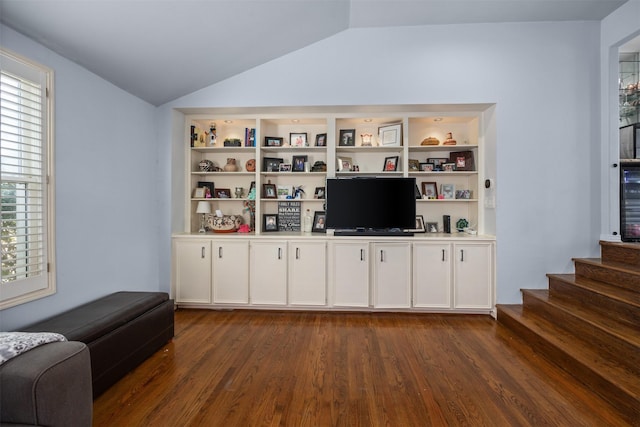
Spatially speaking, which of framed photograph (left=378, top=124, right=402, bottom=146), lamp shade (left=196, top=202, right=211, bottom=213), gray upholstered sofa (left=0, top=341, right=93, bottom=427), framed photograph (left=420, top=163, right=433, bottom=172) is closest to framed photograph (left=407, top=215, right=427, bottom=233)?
framed photograph (left=420, top=163, right=433, bottom=172)

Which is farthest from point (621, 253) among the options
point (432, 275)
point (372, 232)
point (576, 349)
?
point (372, 232)

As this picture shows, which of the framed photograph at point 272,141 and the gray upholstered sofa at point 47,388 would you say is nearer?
the gray upholstered sofa at point 47,388

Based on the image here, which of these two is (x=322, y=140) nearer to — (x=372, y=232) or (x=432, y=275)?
(x=372, y=232)

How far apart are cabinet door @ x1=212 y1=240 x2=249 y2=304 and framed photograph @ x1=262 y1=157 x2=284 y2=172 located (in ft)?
3.33

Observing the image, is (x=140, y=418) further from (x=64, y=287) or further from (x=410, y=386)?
(x=410, y=386)

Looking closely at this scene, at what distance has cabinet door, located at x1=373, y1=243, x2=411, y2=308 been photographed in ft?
11.2

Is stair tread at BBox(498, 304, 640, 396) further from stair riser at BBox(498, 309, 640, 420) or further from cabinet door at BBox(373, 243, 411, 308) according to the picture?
cabinet door at BBox(373, 243, 411, 308)

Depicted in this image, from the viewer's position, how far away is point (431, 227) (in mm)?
3869

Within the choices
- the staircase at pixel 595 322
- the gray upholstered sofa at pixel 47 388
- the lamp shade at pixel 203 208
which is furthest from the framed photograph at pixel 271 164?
the staircase at pixel 595 322

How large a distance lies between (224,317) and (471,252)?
285 centimetres

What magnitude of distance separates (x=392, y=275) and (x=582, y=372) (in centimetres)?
171

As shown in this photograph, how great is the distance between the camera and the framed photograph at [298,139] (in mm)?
3900

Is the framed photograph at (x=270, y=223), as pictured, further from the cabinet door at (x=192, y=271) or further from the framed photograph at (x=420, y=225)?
the framed photograph at (x=420, y=225)

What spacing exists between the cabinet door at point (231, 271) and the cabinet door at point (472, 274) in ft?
7.84
